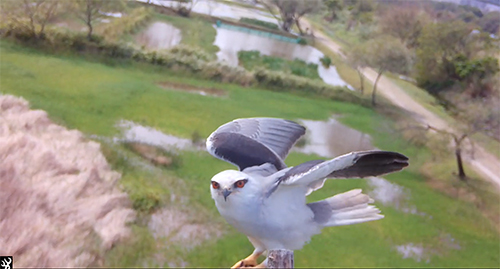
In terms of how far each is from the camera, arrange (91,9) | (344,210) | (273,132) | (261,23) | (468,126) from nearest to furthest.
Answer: (344,210)
(273,132)
(468,126)
(91,9)
(261,23)

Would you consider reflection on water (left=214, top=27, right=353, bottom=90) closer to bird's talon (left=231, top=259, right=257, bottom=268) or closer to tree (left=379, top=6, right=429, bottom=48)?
tree (left=379, top=6, right=429, bottom=48)

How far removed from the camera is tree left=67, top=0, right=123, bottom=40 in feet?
10.4

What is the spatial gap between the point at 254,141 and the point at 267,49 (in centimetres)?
246

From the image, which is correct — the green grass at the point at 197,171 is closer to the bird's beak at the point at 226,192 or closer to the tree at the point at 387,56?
the tree at the point at 387,56

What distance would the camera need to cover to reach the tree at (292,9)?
12.2 ft

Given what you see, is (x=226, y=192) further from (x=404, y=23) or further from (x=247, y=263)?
(x=404, y=23)

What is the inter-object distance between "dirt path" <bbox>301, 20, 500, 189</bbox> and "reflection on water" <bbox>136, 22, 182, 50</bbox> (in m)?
1.28

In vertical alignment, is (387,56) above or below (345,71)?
above

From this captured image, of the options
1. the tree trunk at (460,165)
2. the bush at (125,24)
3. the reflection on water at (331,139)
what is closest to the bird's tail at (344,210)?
the reflection on water at (331,139)

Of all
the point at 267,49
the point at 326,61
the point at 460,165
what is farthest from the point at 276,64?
the point at 460,165

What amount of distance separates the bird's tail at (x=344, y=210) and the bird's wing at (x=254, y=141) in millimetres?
215

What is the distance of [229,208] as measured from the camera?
1192 mm

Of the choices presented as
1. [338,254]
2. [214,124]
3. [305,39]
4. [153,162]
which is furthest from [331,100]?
[153,162]

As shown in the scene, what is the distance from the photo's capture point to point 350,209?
1.39m
